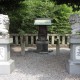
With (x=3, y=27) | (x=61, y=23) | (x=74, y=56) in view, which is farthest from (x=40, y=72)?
(x=61, y=23)

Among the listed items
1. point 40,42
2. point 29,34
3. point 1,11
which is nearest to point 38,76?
point 40,42

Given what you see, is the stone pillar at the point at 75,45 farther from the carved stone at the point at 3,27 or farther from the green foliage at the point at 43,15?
the green foliage at the point at 43,15

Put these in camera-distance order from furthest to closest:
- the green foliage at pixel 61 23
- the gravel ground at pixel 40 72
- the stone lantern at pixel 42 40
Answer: the green foliage at pixel 61 23
the stone lantern at pixel 42 40
the gravel ground at pixel 40 72

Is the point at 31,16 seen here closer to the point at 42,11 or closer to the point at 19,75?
the point at 42,11

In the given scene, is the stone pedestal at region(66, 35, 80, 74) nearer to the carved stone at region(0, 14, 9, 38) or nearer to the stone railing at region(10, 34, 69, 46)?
the carved stone at region(0, 14, 9, 38)

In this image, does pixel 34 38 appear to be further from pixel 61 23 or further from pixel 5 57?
pixel 5 57

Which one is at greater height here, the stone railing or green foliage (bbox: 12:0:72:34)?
green foliage (bbox: 12:0:72:34)

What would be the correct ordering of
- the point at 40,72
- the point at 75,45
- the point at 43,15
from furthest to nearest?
1. the point at 43,15
2. the point at 40,72
3. the point at 75,45

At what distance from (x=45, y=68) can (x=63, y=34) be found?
6.17 meters

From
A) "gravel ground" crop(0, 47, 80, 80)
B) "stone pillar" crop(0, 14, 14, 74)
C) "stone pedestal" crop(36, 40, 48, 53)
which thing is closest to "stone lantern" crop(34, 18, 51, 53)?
"stone pedestal" crop(36, 40, 48, 53)

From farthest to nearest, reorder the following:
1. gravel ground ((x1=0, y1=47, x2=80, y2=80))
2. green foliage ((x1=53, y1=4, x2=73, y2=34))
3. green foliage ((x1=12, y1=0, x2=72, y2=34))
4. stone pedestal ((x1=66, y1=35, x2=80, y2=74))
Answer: green foliage ((x1=53, y1=4, x2=73, y2=34)) < green foliage ((x1=12, y1=0, x2=72, y2=34)) < stone pedestal ((x1=66, y1=35, x2=80, y2=74)) < gravel ground ((x1=0, y1=47, x2=80, y2=80))

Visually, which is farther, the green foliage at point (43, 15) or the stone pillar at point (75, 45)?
the green foliage at point (43, 15)

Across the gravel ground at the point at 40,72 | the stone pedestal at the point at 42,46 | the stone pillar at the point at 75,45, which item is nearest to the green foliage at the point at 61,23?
the stone pedestal at the point at 42,46

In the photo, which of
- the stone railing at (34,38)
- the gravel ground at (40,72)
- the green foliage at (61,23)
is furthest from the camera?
the green foliage at (61,23)
